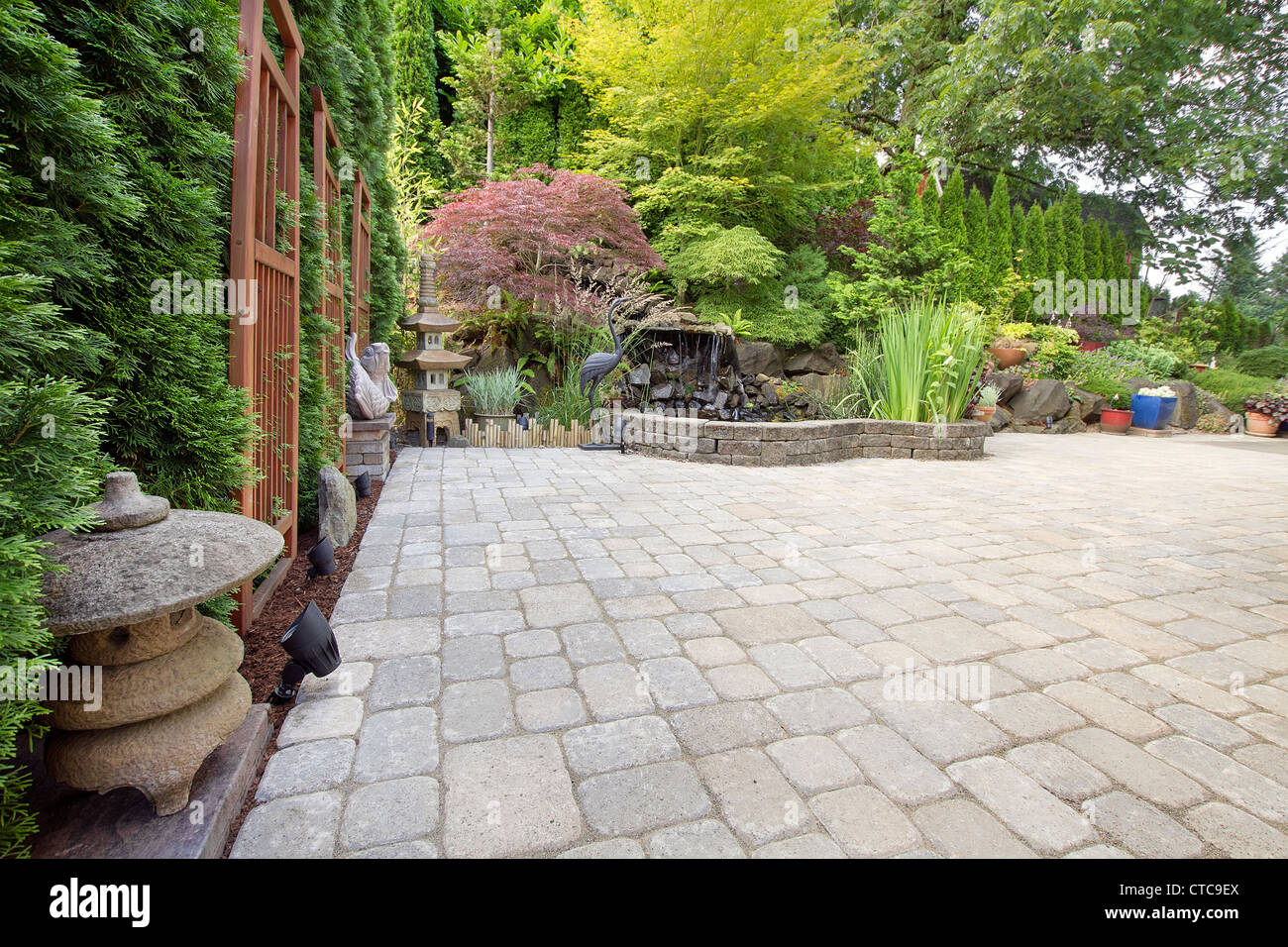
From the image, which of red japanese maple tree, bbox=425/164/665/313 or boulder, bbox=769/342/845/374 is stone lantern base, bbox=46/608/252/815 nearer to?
red japanese maple tree, bbox=425/164/665/313

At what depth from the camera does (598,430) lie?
23.4 ft

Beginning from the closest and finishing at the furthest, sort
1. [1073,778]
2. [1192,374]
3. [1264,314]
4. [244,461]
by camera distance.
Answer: [1073,778]
[244,461]
[1192,374]
[1264,314]

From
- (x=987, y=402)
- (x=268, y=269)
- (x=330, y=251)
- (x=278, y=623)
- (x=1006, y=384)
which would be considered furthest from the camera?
(x=1006, y=384)

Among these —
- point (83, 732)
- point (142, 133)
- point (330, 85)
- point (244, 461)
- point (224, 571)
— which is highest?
point (330, 85)

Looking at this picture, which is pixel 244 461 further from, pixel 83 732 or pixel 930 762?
pixel 930 762

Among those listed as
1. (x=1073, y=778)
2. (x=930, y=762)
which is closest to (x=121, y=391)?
(x=930, y=762)

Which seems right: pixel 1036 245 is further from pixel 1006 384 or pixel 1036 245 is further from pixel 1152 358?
pixel 1006 384

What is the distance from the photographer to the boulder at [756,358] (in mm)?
9359

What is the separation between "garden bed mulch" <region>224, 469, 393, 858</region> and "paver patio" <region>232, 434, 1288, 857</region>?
6 centimetres

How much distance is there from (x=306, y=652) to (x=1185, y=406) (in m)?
13.5

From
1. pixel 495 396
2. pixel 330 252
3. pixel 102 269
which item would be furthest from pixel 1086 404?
pixel 102 269

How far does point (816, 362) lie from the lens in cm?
999

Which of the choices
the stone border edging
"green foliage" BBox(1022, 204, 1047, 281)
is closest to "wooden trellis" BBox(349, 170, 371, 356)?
the stone border edging

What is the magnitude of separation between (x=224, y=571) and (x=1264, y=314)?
3583cm
